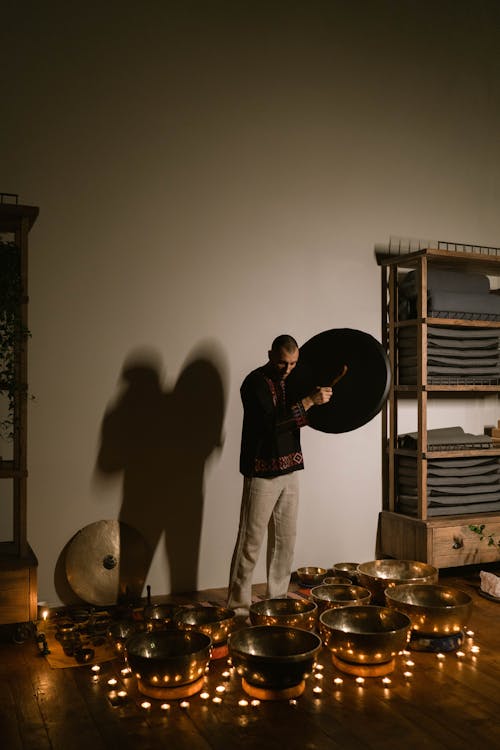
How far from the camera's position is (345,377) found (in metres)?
3.63

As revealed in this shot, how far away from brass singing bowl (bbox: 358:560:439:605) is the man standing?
0.60 meters

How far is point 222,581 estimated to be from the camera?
4.02m

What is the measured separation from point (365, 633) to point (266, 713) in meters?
0.48

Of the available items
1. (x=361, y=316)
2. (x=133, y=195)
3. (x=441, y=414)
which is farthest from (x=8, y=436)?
(x=441, y=414)

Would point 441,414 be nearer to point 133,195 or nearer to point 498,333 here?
point 498,333

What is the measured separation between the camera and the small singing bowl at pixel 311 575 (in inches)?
159

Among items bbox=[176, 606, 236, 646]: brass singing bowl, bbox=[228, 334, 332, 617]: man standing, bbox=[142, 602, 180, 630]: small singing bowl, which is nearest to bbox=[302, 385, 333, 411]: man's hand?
bbox=[228, 334, 332, 617]: man standing

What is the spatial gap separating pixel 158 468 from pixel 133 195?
1.45m

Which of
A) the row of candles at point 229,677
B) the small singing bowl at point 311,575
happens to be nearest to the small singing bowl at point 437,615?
the row of candles at point 229,677

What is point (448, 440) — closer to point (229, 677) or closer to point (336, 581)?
point (336, 581)

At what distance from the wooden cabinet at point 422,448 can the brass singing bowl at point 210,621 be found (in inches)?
56.9

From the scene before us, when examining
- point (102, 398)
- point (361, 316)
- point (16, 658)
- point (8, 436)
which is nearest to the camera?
point (16, 658)

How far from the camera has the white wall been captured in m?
3.69

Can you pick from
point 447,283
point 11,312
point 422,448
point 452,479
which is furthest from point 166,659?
point 447,283
